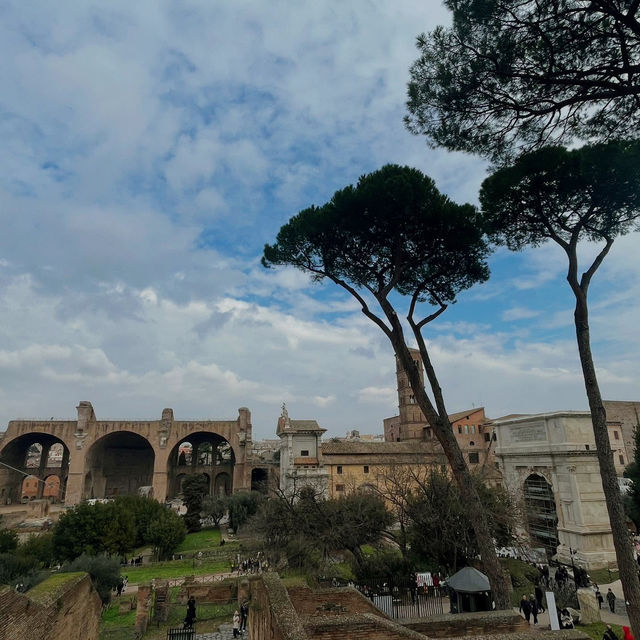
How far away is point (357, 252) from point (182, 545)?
21.9 metres

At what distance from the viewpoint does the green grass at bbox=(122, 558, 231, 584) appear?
17.3m

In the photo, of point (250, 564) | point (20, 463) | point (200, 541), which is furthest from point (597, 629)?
point (20, 463)

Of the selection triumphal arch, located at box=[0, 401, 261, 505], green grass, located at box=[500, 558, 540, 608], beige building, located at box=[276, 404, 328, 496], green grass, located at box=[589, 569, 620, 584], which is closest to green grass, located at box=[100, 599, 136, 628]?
green grass, located at box=[500, 558, 540, 608]

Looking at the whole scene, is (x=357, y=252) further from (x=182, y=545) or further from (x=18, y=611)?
(x=182, y=545)

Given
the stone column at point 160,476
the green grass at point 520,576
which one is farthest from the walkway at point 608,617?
the stone column at point 160,476

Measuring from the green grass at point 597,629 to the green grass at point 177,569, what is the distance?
512 inches

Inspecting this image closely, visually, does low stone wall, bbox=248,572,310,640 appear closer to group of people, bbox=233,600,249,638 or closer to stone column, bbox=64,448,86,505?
group of people, bbox=233,600,249,638

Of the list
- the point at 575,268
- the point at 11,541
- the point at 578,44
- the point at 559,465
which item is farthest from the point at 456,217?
the point at 11,541

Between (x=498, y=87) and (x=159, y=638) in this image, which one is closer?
(x=498, y=87)

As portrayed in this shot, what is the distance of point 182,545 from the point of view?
24062mm

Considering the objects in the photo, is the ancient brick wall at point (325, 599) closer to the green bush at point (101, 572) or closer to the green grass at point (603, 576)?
the green bush at point (101, 572)

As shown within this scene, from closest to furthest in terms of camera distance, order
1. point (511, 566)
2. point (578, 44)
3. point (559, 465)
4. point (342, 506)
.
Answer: point (578, 44)
point (511, 566)
point (342, 506)
point (559, 465)

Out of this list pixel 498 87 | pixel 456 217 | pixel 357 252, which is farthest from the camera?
pixel 357 252

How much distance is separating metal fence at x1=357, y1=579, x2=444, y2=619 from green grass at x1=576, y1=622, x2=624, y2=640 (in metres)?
3.43
